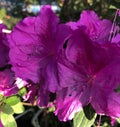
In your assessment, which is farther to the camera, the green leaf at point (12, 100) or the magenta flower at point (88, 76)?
the green leaf at point (12, 100)

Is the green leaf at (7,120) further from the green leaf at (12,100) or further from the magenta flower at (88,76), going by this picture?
the magenta flower at (88,76)

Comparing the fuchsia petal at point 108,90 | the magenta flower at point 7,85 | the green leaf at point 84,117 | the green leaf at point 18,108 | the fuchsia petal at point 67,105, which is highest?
the fuchsia petal at point 108,90

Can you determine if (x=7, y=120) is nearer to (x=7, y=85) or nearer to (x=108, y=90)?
(x=7, y=85)

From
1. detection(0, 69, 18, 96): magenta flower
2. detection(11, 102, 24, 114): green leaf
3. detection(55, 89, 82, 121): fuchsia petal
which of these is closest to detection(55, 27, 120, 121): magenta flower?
detection(55, 89, 82, 121): fuchsia petal

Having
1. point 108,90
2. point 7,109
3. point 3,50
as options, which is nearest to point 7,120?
point 7,109

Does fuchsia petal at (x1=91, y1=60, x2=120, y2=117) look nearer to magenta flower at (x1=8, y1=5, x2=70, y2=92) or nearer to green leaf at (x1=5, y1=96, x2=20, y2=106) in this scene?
magenta flower at (x1=8, y1=5, x2=70, y2=92)

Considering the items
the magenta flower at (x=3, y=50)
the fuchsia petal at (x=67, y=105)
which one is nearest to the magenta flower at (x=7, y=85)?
the magenta flower at (x=3, y=50)
